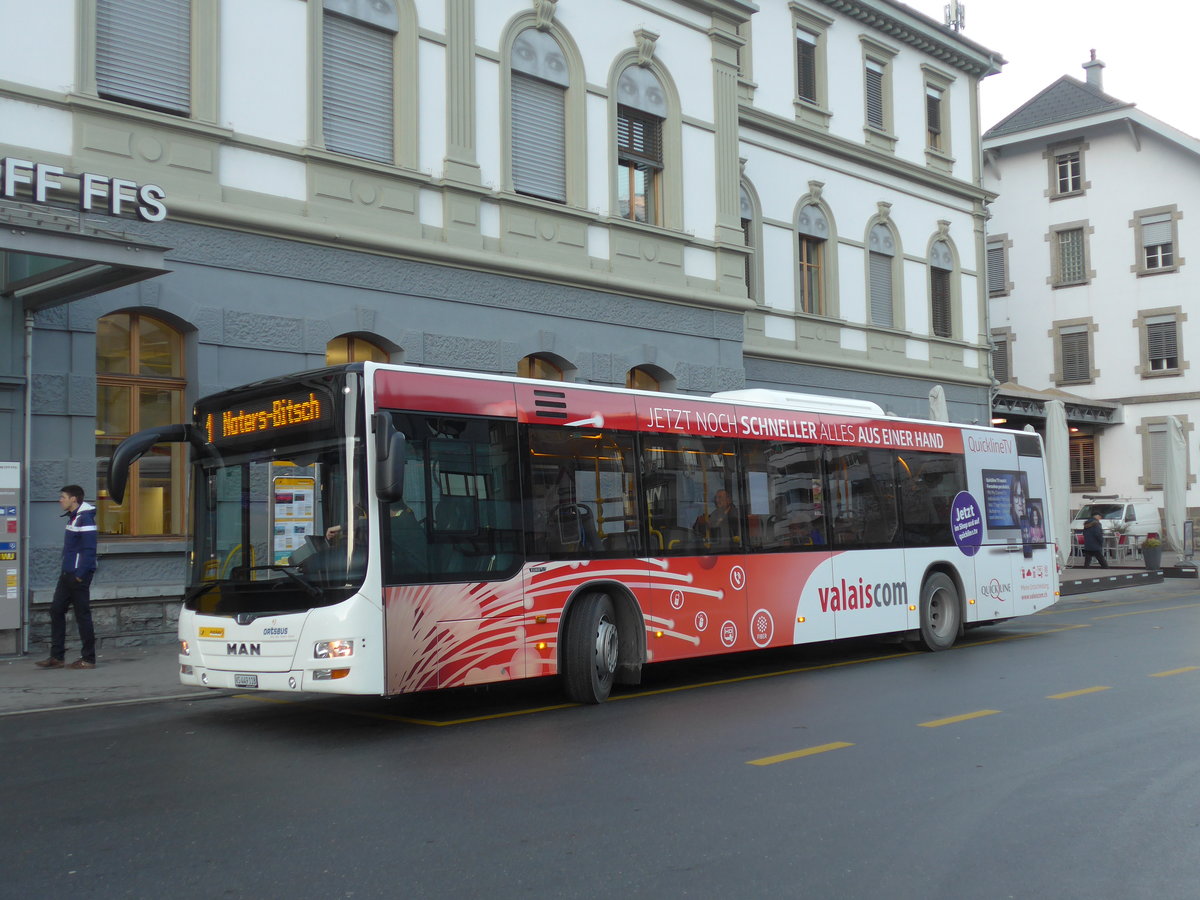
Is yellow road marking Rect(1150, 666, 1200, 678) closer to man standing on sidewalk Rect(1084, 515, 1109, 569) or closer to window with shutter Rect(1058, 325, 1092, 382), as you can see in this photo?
man standing on sidewalk Rect(1084, 515, 1109, 569)

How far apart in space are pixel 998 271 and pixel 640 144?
99.9 feet

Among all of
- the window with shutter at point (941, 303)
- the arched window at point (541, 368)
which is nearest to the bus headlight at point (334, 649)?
the arched window at point (541, 368)

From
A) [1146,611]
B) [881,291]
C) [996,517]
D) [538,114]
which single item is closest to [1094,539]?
[881,291]

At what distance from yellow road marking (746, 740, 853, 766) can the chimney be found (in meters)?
47.0

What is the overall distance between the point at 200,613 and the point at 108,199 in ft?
16.3

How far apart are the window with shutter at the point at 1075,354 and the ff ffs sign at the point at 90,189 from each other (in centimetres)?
3856

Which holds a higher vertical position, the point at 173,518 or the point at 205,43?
the point at 205,43

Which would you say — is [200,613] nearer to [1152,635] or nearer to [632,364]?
[632,364]

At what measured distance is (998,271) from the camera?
4653cm

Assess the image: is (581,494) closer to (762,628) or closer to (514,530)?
(514,530)

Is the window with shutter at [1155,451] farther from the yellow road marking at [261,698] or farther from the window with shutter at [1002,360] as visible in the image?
the yellow road marking at [261,698]

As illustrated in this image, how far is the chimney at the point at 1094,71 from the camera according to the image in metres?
48.6

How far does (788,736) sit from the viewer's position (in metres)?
8.69

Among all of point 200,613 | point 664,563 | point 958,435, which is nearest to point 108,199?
point 200,613
